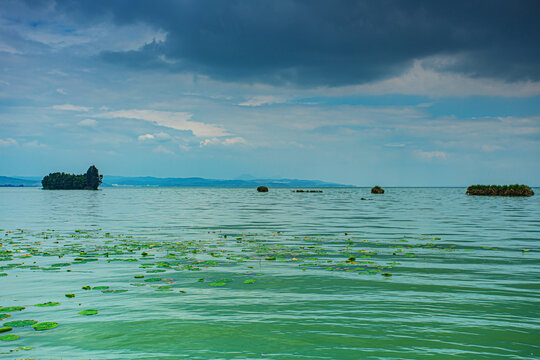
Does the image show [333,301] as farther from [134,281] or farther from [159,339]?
[134,281]

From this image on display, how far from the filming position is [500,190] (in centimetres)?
10712

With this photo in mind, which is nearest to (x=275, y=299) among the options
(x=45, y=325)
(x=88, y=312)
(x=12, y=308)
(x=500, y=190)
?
(x=88, y=312)

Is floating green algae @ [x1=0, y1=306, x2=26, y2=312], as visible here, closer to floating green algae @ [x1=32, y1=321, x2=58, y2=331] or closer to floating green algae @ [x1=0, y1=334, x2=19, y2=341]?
floating green algae @ [x1=32, y1=321, x2=58, y2=331]

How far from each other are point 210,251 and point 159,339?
36.8 ft

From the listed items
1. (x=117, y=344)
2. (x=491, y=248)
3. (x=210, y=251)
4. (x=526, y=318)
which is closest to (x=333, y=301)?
(x=526, y=318)

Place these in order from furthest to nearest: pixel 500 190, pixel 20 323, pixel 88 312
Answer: pixel 500 190 → pixel 88 312 → pixel 20 323

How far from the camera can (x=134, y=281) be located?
13570mm

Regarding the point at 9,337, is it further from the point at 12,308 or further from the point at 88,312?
the point at 12,308

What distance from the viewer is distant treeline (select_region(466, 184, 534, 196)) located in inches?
4018

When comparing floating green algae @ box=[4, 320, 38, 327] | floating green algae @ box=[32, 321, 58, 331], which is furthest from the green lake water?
floating green algae @ box=[4, 320, 38, 327]

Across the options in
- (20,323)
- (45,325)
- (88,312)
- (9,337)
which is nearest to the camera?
(9,337)

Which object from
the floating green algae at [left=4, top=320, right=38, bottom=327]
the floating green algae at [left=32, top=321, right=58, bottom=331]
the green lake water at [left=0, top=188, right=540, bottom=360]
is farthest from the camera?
the floating green algae at [left=4, top=320, right=38, bottom=327]

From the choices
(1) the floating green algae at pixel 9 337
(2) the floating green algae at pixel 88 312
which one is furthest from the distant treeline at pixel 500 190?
(1) the floating green algae at pixel 9 337

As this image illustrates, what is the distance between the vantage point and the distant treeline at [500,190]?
102 m
